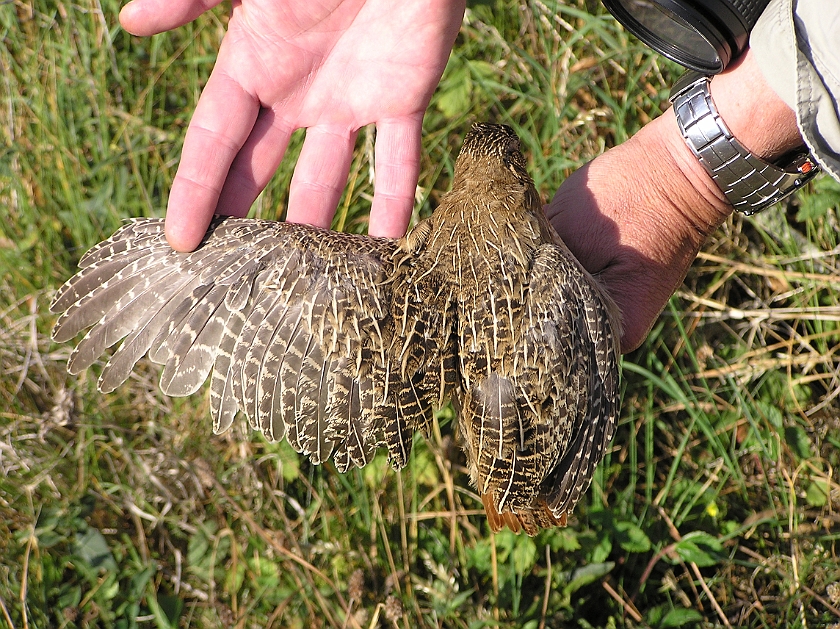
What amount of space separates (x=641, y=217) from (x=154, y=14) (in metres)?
2.18

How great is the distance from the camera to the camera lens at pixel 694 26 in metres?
2.94

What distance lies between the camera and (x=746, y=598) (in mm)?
3656

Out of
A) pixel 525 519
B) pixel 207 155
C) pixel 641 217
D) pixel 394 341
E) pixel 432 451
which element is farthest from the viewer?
pixel 432 451

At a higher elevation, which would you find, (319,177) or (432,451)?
(319,177)

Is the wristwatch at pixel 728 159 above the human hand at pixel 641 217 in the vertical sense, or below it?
above

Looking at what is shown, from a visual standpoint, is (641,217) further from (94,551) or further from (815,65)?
(94,551)

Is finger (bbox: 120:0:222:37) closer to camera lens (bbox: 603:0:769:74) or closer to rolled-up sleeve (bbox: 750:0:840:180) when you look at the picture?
camera lens (bbox: 603:0:769:74)

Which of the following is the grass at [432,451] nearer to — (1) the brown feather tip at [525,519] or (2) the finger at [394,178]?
(1) the brown feather tip at [525,519]

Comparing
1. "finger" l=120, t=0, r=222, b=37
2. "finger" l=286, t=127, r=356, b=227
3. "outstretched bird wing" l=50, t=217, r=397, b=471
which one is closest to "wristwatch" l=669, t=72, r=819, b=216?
"outstretched bird wing" l=50, t=217, r=397, b=471

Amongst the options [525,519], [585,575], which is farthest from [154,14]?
[585,575]

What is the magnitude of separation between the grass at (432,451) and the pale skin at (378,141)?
1.73ft

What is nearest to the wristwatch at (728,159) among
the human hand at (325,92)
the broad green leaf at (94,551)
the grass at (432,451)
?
the grass at (432,451)

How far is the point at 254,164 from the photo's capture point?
358 centimetres

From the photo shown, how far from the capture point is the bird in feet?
9.58
